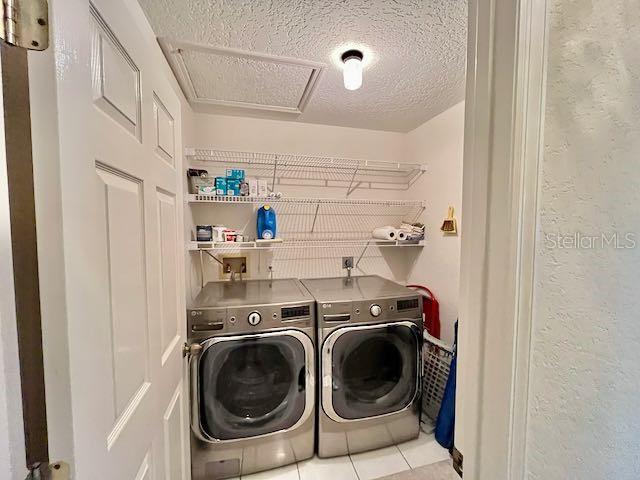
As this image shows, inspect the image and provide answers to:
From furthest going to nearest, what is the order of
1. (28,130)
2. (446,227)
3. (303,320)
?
(446,227)
(303,320)
(28,130)

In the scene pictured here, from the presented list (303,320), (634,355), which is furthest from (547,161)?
(303,320)

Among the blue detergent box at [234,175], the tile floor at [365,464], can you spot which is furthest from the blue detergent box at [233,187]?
the tile floor at [365,464]

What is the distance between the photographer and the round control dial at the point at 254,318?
1.53 meters

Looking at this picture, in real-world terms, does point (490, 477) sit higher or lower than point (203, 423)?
higher

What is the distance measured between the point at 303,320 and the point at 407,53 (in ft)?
5.00

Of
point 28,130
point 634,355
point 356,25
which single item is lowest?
point 634,355

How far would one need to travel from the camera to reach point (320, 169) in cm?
234

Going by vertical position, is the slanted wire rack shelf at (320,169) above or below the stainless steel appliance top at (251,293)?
above

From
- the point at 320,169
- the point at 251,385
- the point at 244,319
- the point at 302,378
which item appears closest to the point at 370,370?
the point at 302,378

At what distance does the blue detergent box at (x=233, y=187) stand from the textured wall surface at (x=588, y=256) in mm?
1710

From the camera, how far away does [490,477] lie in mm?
595

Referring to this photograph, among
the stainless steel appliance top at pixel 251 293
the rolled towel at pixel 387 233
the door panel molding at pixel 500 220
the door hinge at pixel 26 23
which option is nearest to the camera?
the door hinge at pixel 26 23

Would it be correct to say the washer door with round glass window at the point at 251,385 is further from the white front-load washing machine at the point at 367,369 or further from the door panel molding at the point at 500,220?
the door panel molding at the point at 500,220

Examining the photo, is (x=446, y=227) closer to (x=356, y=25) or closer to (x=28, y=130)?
(x=356, y=25)
